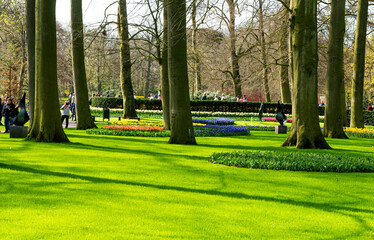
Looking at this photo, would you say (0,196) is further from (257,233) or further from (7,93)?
(7,93)

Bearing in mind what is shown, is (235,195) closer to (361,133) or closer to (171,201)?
(171,201)

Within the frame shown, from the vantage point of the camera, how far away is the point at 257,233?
488 centimetres

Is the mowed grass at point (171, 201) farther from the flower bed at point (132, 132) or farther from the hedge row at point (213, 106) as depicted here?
the hedge row at point (213, 106)

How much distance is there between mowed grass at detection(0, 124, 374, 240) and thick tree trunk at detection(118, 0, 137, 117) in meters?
13.6

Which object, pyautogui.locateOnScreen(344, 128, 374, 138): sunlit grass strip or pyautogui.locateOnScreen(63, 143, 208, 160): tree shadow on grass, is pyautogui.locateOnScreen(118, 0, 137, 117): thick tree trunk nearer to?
pyautogui.locateOnScreen(63, 143, 208, 160): tree shadow on grass

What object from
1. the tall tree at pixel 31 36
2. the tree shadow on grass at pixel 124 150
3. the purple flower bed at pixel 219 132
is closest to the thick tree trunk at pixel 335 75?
the purple flower bed at pixel 219 132

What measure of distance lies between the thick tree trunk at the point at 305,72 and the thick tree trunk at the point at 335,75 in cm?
491

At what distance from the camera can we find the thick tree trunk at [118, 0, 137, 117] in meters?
22.9

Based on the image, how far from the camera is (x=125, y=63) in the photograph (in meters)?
23.9

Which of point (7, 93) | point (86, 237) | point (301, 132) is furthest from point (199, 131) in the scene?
point (7, 93)

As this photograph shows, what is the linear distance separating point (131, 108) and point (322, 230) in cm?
2097

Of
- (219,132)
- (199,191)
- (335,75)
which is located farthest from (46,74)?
(335,75)

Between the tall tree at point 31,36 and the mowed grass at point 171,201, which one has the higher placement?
the tall tree at point 31,36

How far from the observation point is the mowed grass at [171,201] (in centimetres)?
490
